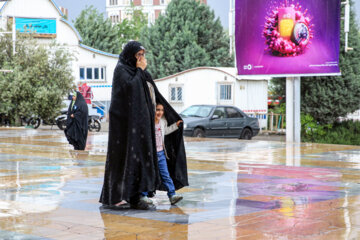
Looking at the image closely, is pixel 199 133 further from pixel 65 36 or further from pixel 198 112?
pixel 65 36

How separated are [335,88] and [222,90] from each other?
591cm

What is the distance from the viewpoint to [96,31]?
2554 inches

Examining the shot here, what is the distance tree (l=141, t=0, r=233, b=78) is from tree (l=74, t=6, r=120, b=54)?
36.9 feet

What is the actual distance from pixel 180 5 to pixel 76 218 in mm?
47505

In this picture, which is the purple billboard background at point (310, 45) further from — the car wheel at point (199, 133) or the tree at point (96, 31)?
the tree at point (96, 31)

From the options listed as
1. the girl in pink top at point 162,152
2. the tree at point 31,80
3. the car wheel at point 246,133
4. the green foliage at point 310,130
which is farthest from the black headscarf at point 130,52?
the green foliage at point 310,130

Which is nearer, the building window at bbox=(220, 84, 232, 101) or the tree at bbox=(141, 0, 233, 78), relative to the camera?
the building window at bbox=(220, 84, 232, 101)

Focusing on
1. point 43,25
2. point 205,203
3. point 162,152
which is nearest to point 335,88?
point 43,25

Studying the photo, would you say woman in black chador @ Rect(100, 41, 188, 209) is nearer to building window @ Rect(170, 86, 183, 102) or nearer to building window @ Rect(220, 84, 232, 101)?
building window @ Rect(220, 84, 232, 101)

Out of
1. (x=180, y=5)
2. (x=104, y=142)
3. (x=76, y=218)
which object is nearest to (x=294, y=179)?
(x=76, y=218)

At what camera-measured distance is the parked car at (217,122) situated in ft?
78.1

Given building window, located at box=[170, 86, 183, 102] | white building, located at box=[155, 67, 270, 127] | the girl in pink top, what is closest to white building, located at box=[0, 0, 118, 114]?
building window, located at box=[170, 86, 183, 102]

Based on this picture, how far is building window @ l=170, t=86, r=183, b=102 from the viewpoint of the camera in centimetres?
3847

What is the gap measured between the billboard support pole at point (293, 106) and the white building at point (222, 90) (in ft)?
39.5
